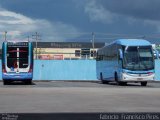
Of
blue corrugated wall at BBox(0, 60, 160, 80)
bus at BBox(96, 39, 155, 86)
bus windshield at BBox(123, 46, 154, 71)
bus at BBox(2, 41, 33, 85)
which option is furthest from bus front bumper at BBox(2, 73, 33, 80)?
blue corrugated wall at BBox(0, 60, 160, 80)

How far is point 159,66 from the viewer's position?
56.9m

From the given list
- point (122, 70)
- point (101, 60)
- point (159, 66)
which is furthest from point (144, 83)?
point (159, 66)

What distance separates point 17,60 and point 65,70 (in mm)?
18983

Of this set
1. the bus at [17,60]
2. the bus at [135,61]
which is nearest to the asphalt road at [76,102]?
the bus at [135,61]

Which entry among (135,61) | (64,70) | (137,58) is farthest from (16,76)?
(64,70)

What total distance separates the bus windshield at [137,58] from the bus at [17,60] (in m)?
6.89

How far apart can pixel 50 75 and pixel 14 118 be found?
48202 millimetres

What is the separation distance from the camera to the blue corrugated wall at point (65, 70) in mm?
56344

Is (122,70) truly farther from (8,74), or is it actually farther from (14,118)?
(14,118)

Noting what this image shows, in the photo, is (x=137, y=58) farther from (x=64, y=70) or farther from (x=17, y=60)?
(x=64, y=70)

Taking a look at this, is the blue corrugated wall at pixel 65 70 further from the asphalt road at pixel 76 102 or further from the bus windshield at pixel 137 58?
the asphalt road at pixel 76 102

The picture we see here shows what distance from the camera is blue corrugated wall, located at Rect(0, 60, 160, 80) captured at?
56344 mm

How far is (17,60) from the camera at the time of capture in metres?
38.0

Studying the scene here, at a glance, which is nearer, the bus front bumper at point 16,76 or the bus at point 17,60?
the bus at point 17,60
